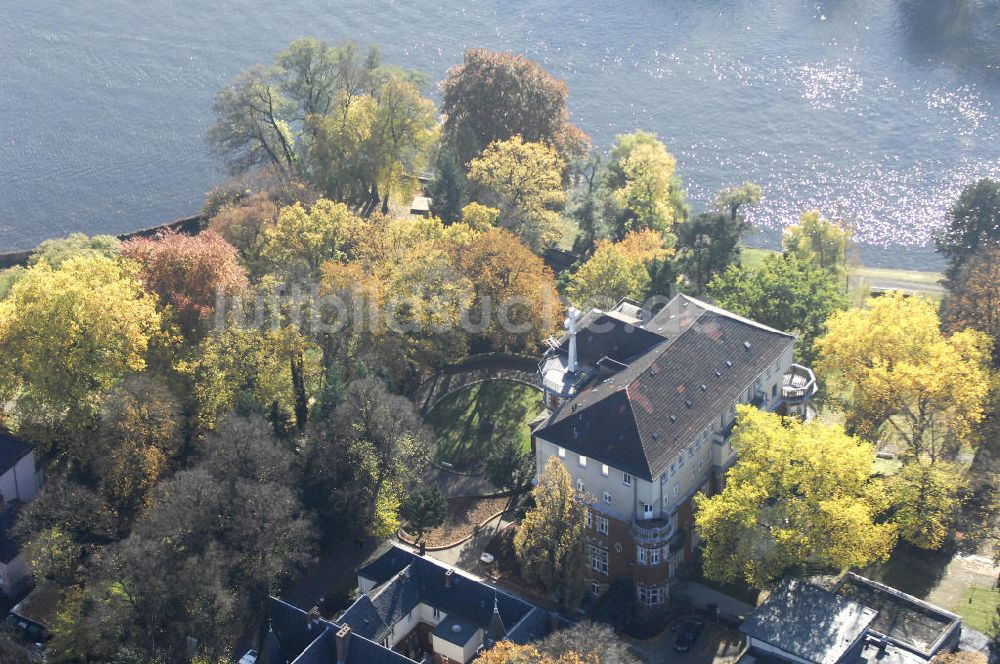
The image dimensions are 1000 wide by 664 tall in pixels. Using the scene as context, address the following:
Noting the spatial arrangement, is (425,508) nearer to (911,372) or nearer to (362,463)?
(362,463)

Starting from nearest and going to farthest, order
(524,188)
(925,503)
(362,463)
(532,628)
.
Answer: (532,628) → (925,503) → (362,463) → (524,188)

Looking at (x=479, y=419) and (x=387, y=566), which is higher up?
(x=479, y=419)

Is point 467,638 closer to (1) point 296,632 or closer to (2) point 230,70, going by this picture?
(1) point 296,632

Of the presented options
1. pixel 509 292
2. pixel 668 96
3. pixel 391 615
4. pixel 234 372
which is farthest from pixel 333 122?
pixel 391 615

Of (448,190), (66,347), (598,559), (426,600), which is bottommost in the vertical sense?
(426,600)

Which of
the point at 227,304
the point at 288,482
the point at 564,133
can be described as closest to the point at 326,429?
the point at 288,482

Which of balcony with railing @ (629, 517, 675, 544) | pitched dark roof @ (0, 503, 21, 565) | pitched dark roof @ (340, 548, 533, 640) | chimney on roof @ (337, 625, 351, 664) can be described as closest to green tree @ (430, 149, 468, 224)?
pitched dark roof @ (340, 548, 533, 640)
